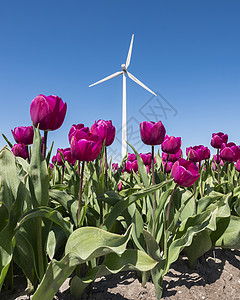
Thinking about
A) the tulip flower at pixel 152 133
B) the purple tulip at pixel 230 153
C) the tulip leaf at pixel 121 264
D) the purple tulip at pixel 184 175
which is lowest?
the tulip leaf at pixel 121 264

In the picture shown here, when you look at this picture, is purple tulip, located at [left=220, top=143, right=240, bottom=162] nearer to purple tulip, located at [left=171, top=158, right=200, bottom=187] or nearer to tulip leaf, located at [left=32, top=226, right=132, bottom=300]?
purple tulip, located at [left=171, top=158, right=200, bottom=187]

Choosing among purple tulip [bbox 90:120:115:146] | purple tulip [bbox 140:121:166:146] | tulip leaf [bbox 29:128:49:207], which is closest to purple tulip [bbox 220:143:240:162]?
purple tulip [bbox 140:121:166:146]

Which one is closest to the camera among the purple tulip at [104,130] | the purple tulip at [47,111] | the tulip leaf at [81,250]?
the tulip leaf at [81,250]

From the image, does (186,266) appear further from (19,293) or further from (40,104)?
(40,104)

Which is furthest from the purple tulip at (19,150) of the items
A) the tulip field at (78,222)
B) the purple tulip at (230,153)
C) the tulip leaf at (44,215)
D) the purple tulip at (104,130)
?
the purple tulip at (230,153)

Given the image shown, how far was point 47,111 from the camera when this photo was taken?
1674mm

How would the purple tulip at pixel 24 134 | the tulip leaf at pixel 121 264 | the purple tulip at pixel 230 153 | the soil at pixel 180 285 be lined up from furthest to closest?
1. the purple tulip at pixel 230 153
2. the purple tulip at pixel 24 134
3. the soil at pixel 180 285
4. the tulip leaf at pixel 121 264

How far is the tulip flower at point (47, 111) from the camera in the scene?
167cm

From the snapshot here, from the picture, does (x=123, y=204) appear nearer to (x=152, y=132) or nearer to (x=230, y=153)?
(x=152, y=132)

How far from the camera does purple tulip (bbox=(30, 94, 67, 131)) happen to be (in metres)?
1.67

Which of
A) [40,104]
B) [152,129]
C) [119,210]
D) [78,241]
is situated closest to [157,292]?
[119,210]

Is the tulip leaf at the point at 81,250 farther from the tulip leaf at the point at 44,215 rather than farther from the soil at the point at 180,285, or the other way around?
the soil at the point at 180,285

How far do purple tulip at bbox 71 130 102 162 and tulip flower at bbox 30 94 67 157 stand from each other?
0.51 ft

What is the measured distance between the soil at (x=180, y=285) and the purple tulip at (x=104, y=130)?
1.11 m
